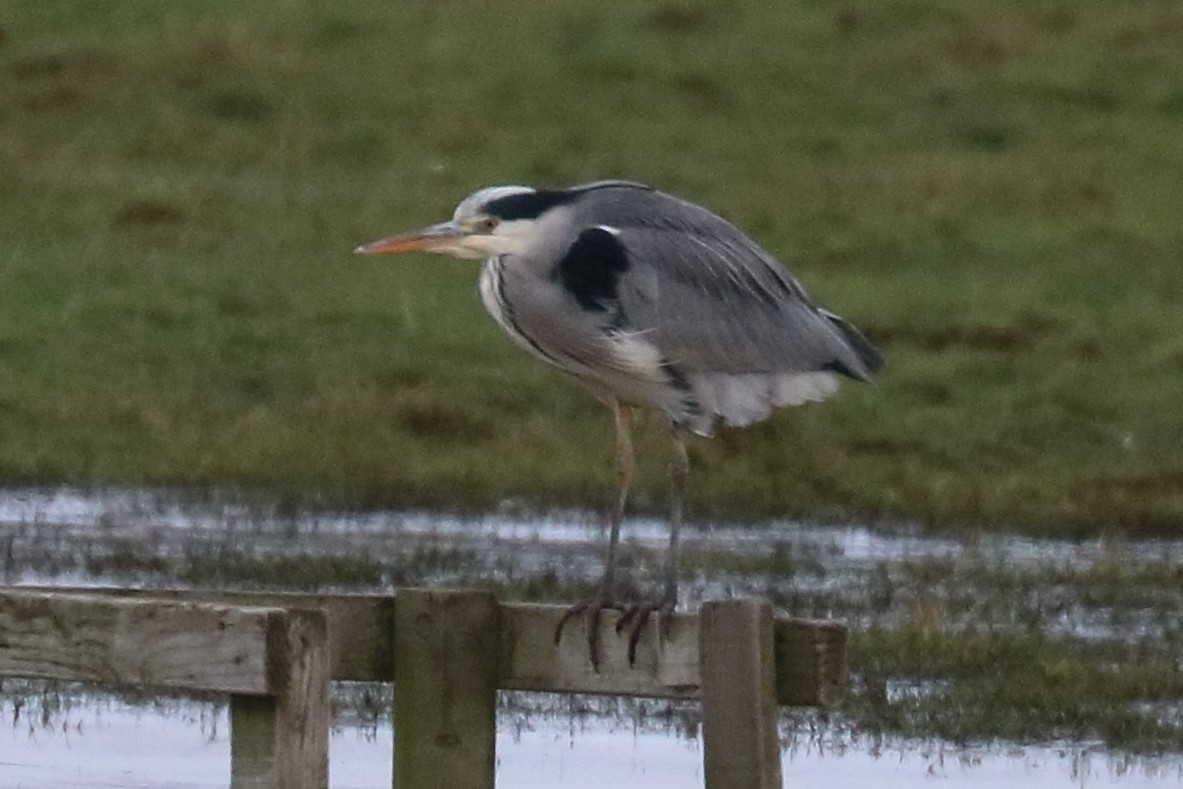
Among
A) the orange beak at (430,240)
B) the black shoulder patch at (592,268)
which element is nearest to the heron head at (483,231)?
the orange beak at (430,240)

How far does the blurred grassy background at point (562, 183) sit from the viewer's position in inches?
491

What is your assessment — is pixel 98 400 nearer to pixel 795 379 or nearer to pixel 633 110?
pixel 795 379

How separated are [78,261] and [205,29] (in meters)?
6.10

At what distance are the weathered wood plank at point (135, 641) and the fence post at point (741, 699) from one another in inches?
31.9

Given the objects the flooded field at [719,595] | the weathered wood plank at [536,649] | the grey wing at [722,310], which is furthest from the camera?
the flooded field at [719,595]

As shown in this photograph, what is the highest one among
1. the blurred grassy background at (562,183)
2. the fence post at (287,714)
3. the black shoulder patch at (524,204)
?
the blurred grassy background at (562,183)

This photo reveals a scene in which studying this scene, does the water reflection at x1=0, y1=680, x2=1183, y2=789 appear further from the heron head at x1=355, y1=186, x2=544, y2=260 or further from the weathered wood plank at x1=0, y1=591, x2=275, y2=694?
the weathered wood plank at x1=0, y1=591, x2=275, y2=694

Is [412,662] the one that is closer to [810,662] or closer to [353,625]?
[353,625]

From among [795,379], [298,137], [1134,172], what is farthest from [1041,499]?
[298,137]

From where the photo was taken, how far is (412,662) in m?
5.66

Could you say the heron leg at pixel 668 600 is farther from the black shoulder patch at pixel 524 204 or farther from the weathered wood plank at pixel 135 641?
the weathered wood plank at pixel 135 641

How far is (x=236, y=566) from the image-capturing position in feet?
33.3

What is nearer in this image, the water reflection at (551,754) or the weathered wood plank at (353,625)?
the weathered wood plank at (353,625)

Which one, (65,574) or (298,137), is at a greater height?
(298,137)
